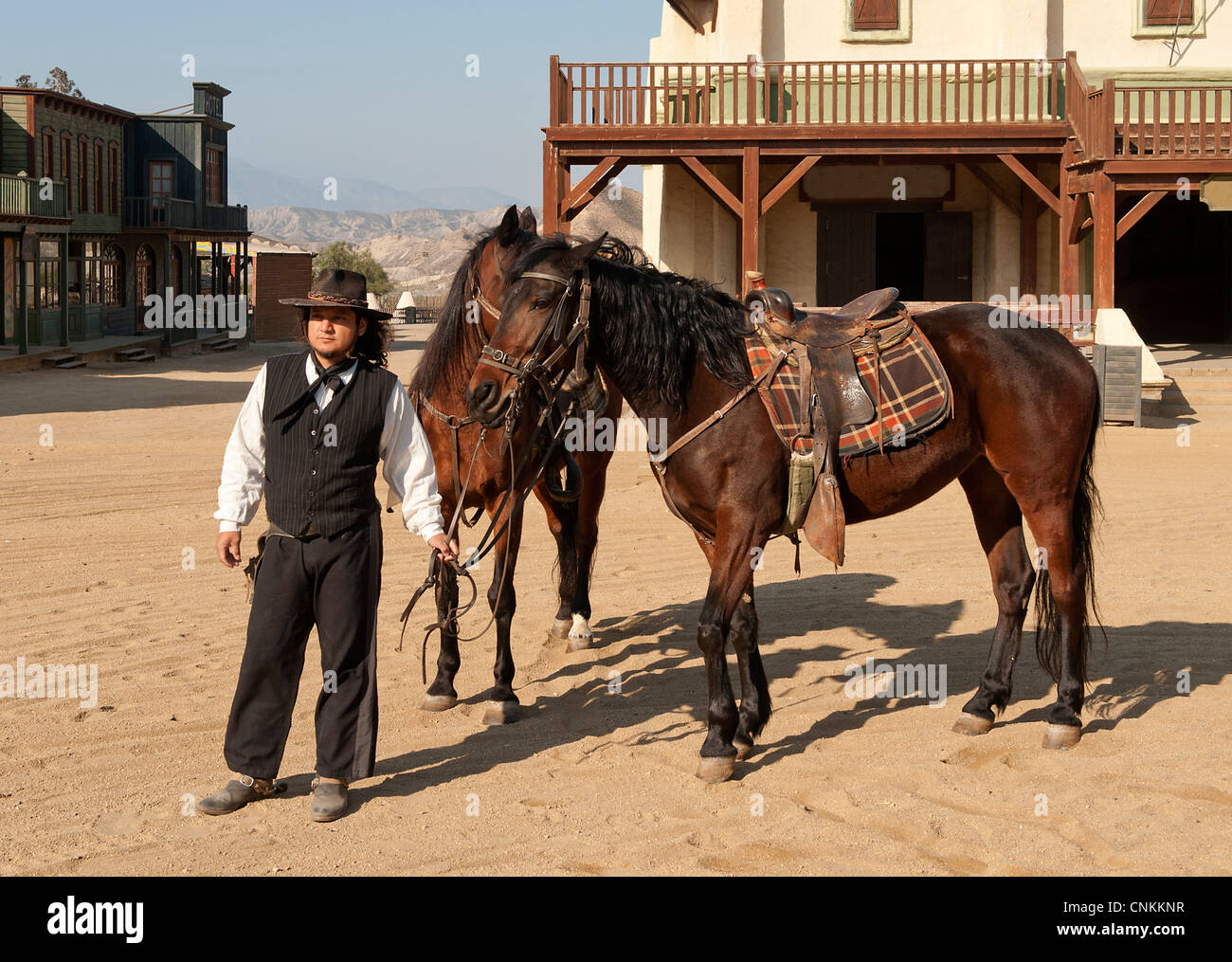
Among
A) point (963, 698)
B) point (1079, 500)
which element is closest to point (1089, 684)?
point (963, 698)

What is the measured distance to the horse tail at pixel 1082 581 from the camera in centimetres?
573

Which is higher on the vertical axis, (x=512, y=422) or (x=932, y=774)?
(x=512, y=422)

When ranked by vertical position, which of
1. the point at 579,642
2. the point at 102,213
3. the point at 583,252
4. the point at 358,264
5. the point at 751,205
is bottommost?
the point at 579,642

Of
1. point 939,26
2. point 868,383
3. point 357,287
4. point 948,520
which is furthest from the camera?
point 939,26

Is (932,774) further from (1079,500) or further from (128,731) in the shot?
(128,731)

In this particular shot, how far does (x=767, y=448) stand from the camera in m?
5.26

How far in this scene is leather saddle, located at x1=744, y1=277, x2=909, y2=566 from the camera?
5.29 meters

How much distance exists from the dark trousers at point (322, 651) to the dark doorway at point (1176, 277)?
22320 mm

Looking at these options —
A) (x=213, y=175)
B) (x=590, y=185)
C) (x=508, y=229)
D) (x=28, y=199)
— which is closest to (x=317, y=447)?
(x=508, y=229)

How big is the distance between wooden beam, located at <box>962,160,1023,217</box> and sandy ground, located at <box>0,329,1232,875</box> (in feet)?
39.3

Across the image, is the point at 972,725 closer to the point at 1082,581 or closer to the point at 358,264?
the point at 1082,581

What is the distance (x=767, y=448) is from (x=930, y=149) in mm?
14977
